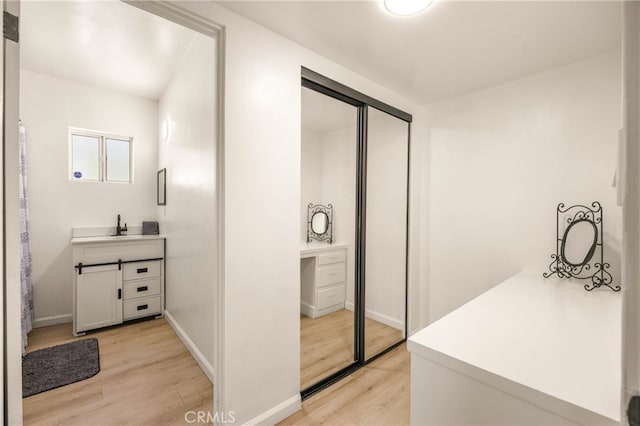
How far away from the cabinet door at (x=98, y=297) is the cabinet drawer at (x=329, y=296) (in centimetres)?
216

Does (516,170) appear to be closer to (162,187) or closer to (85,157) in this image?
(162,187)

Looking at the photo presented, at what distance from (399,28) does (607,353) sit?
5.79 feet

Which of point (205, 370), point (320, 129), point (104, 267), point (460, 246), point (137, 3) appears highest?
point (137, 3)

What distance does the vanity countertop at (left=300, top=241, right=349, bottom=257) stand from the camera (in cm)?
239

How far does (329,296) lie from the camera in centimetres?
255

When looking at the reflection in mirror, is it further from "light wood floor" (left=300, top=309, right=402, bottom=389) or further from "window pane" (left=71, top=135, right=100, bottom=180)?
"window pane" (left=71, top=135, right=100, bottom=180)

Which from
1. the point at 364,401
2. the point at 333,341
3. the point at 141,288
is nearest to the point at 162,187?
the point at 141,288

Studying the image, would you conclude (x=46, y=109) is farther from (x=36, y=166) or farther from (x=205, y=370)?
(x=205, y=370)

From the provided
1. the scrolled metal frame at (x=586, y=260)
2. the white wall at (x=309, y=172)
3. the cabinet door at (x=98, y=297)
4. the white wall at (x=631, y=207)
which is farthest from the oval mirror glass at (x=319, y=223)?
the cabinet door at (x=98, y=297)

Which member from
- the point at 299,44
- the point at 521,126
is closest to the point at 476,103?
the point at 521,126

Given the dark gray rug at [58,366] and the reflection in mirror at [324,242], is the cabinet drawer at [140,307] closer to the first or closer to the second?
the dark gray rug at [58,366]

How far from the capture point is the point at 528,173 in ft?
7.21

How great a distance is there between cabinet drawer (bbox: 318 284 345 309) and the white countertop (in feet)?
4.14

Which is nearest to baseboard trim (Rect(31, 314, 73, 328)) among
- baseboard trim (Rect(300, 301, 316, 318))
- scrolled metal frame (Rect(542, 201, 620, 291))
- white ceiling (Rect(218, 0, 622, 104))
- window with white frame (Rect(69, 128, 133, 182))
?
window with white frame (Rect(69, 128, 133, 182))
